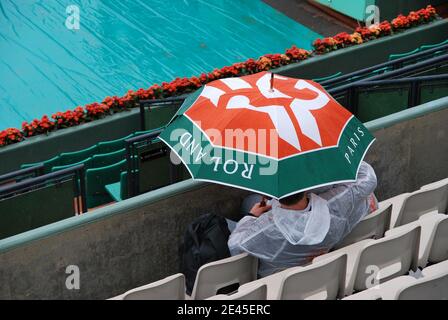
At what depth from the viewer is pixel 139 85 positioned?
1115 centimetres

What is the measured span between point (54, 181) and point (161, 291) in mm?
2119

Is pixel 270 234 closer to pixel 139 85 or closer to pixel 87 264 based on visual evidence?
pixel 87 264

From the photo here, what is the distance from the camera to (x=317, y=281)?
4.29m

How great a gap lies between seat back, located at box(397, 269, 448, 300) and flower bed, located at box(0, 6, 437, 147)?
597 cm

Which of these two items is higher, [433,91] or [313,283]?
[433,91]

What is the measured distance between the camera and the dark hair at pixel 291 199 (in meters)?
4.67

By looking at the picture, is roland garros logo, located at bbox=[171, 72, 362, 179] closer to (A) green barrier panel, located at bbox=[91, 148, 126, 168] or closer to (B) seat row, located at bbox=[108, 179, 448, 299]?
(B) seat row, located at bbox=[108, 179, 448, 299]

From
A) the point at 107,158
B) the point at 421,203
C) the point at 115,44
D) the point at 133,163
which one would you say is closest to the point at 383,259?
the point at 421,203

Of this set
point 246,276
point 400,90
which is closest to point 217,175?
point 246,276

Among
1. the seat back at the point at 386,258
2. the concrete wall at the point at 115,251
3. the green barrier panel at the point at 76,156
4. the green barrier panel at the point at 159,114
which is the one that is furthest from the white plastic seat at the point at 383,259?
the green barrier panel at the point at 159,114

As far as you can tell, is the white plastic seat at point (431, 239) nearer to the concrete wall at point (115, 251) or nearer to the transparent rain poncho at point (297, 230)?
the transparent rain poncho at point (297, 230)

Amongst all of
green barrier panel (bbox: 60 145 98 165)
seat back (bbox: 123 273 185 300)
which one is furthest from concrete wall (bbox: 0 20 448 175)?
seat back (bbox: 123 273 185 300)

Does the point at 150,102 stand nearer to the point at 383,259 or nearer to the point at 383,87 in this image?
the point at 383,87
